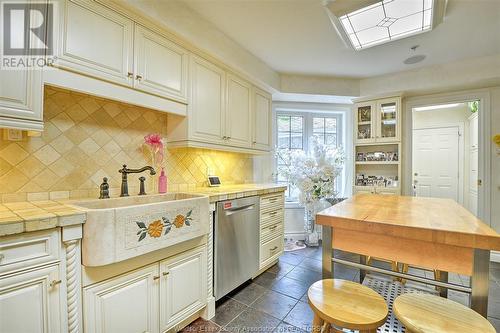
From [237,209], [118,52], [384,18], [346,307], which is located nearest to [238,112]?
[237,209]

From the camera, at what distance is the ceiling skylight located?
169 centimetres

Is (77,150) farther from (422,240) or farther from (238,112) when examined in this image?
(422,240)

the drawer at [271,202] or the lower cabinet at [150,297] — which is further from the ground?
the drawer at [271,202]

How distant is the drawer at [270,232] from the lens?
2.46 metres

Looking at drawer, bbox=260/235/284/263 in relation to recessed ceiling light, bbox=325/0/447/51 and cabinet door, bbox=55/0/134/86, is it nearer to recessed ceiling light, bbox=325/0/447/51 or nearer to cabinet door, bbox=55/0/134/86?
cabinet door, bbox=55/0/134/86

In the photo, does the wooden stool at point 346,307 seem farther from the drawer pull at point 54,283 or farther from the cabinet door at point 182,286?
the drawer pull at point 54,283

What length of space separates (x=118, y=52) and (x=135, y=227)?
1179 millimetres

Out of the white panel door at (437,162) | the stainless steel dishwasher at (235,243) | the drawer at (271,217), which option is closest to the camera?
the stainless steel dishwasher at (235,243)

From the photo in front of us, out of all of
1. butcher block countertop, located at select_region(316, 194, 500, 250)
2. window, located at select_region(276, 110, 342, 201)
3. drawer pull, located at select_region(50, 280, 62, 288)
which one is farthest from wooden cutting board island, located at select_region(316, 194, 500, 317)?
window, located at select_region(276, 110, 342, 201)

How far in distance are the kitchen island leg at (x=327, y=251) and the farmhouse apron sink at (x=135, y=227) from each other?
2.74ft

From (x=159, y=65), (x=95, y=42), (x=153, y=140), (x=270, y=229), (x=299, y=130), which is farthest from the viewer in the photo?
(x=299, y=130)

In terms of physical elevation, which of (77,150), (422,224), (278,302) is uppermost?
(77,150)

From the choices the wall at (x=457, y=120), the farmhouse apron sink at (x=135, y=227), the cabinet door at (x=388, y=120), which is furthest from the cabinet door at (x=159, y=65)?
the wall at (x=457, y=120)
